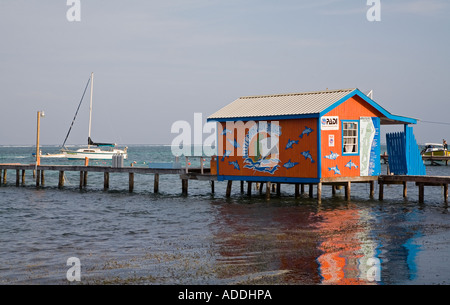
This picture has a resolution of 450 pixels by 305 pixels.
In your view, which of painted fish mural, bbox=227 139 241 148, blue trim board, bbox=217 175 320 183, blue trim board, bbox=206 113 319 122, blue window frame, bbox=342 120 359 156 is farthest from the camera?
painted fish mural, bbox=227 139 241 148

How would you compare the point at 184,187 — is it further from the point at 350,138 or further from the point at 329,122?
the point at 329,122

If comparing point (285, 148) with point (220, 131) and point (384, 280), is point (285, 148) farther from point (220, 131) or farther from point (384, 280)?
point (384, 280)

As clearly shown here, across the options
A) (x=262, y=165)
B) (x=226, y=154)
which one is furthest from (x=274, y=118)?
(x=226, y=154)

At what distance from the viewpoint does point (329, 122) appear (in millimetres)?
25750

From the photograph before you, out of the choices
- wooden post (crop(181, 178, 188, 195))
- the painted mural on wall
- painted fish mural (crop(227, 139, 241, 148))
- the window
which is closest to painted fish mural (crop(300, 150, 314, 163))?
the painted mural on wall

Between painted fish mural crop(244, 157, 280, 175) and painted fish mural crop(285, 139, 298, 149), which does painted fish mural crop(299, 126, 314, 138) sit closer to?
painted fish mural crop(285, 139, 298, 149)

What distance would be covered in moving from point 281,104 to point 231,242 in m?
13.5

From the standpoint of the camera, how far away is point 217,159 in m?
29.5

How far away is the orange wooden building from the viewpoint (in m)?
25.7

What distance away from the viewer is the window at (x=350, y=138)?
26516mm

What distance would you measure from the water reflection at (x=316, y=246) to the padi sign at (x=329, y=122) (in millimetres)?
3781

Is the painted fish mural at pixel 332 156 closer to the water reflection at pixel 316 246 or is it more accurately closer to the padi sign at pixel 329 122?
the padi sign at pixel 329 122
